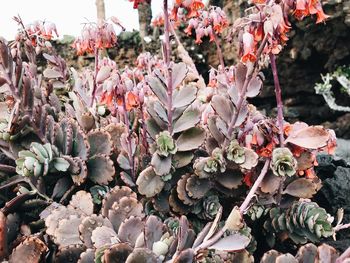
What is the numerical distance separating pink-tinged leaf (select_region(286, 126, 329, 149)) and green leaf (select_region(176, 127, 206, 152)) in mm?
186

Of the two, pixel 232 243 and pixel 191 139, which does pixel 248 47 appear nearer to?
pixel 191 139

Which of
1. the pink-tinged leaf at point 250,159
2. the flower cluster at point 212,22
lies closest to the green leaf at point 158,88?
the pink-tinged leaf at point 250,159

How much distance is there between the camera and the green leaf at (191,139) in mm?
1080

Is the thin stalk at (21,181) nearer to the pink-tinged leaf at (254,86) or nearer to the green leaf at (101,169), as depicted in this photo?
the green leaf at (101,169)

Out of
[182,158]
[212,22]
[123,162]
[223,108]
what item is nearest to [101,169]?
[123,162]

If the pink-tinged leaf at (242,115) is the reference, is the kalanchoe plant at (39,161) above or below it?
below

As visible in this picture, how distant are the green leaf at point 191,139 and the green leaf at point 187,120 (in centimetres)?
2

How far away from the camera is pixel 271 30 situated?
3.01ft

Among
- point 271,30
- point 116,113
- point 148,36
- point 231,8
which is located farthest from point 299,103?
point 271,30

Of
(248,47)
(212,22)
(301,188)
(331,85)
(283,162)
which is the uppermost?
(248,47)

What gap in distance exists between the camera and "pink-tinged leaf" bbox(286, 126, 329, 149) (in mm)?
1022

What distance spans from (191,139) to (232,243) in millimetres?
325

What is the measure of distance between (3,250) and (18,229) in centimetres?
14

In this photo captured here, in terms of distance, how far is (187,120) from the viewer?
1.10 meters
